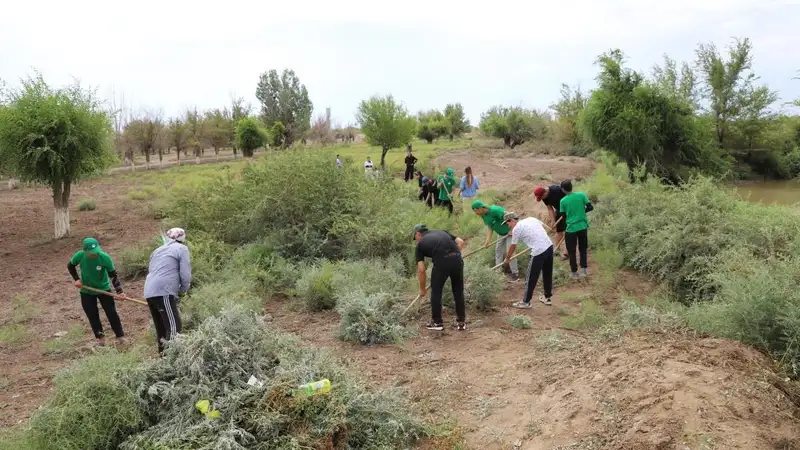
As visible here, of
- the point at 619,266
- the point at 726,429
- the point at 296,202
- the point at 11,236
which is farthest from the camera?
the point at 11,236

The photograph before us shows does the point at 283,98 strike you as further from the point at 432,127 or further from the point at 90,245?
the point at 90,245

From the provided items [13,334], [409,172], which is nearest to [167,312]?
[13,334]

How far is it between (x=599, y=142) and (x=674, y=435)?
17.7 m

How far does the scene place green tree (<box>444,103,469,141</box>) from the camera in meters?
59.3

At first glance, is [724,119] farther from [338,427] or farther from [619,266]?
[338,427]

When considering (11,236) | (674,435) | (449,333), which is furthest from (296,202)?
(11,236)

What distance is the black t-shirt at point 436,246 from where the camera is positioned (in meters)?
6.80

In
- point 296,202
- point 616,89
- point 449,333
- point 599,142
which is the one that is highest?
point 616,89

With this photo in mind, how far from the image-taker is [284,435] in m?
4.42

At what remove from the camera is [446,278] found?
22.9 ft

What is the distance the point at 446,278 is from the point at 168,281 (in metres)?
3.24

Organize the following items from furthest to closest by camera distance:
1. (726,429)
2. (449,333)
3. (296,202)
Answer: (296,202), (449,333), (726,429)

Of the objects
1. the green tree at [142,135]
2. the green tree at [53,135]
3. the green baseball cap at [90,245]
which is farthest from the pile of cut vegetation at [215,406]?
the green tree at [142,135]

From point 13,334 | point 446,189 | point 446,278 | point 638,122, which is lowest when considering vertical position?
point 13,334
